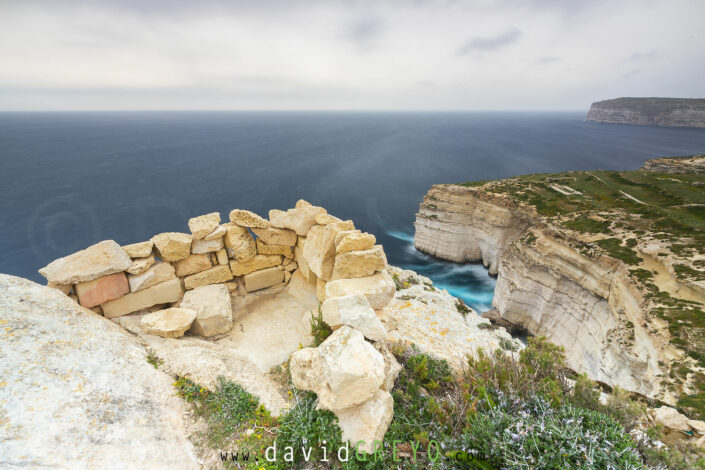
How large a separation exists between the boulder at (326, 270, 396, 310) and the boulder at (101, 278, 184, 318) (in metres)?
5.02

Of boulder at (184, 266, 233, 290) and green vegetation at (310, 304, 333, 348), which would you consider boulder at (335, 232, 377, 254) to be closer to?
green vegetation at (310, 304, 333, 348)

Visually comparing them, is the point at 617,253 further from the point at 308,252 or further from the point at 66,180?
the point at 66,180

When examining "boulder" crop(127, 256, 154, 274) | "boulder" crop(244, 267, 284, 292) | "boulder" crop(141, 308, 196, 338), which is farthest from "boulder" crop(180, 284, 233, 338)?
"boulder" crop(127, 256, 154, 274)

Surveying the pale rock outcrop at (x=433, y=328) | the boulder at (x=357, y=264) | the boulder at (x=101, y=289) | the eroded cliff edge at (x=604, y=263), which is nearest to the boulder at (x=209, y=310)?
the boulder at (x=101, y=289)

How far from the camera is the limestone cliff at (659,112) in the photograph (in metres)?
146

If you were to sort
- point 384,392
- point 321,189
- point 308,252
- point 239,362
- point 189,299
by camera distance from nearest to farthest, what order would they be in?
1. point 384,392
2. point 239,362
3. point 189,299
4. point 308,252
5. point 321,189

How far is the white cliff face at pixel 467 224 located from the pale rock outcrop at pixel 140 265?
27.7 meters

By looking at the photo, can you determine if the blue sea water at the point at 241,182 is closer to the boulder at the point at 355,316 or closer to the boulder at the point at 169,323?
the boulder at the point at 355,316

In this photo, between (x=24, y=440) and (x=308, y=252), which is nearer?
(x=24, y=440)

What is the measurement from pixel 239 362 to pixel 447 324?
6742mm

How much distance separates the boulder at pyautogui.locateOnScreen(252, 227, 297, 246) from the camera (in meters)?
10.0

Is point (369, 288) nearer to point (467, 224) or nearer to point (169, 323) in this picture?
point (169, 323)

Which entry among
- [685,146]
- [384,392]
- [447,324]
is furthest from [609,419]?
[685,146]

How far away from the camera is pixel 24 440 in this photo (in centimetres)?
386
